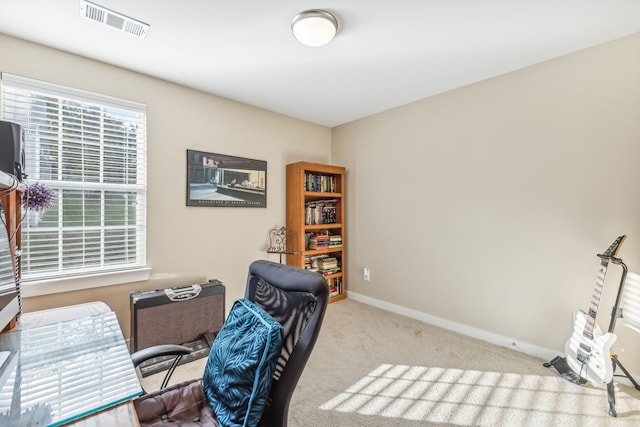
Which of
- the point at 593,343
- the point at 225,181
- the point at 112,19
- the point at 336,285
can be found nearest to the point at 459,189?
the point at 593,343

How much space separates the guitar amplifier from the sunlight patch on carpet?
1.33m

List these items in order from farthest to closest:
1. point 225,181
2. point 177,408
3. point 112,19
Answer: point 225,181
point 112,19
point 177,408

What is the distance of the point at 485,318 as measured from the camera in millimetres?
2658

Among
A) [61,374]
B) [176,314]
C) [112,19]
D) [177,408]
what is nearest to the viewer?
[61,374]

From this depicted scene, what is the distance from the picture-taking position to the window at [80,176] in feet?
6.72

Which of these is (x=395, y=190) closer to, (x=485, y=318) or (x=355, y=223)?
(x=355, y=223)

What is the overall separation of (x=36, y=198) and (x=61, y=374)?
115 cm

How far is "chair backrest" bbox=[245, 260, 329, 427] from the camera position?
1016 mm

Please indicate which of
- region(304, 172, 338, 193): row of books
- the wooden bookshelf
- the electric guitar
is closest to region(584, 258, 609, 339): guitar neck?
the electric guitar

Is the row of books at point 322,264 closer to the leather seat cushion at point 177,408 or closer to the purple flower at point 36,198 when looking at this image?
the leather seat cushion at point 177,408

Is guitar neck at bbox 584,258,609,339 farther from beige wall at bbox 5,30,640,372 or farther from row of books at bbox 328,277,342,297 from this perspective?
row of books at bbox 328,277,342,297

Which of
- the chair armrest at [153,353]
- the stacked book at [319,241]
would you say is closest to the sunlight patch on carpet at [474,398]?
the chair armrest at [153,353]

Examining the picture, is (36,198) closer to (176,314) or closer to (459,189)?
(176,314)

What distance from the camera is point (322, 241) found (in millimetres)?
3689
